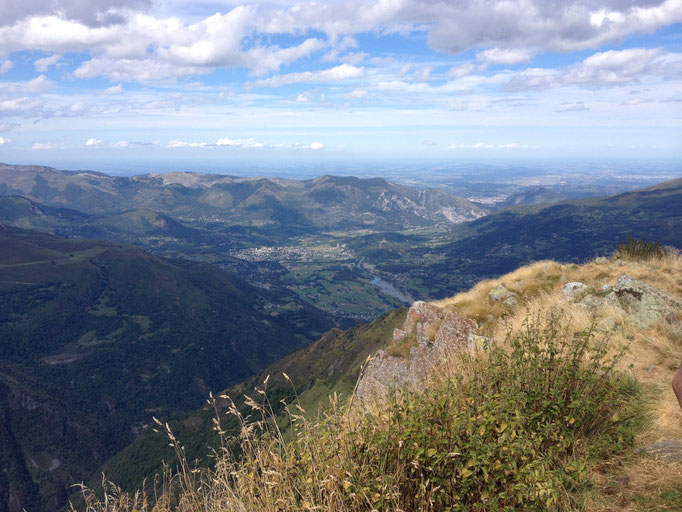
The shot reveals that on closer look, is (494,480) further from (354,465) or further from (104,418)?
(104,418)

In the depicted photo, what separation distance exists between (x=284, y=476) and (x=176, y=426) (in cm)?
16161

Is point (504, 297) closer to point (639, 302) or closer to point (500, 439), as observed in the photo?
point (639, 302)

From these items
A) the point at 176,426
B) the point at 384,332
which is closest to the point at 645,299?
the point at 384,332

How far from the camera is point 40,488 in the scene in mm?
142250

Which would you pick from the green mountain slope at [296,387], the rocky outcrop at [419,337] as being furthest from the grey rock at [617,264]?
the green mountain slope at [296,387]

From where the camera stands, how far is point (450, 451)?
4957 mm

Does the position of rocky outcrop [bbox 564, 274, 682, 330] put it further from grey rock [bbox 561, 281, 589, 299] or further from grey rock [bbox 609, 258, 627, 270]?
grey rock [bbox 609, 258, 627, 270]

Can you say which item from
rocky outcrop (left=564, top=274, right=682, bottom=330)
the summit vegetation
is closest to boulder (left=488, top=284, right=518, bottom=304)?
rocky outcrop (left=564, top=274, right=682, bottom=330)

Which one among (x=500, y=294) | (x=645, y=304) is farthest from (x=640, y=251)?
(x=645, y=304)

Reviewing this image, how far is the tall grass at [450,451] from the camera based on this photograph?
4.61m

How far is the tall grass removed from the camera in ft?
15.1

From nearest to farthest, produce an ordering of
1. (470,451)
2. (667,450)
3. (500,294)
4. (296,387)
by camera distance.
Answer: (470,451), (667,450), (500,294), (296,387)

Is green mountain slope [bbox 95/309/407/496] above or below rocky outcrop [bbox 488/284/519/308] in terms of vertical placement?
below

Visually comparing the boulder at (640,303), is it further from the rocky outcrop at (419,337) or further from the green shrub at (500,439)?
the green shrub at (500,439)
